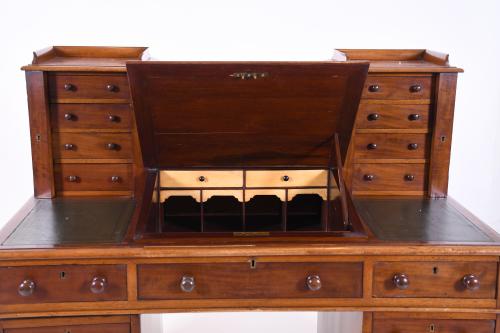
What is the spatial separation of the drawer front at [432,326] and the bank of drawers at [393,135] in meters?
0.68

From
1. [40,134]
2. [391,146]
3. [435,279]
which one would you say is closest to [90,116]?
[40,134]

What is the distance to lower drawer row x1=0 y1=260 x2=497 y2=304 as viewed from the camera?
2537 mm

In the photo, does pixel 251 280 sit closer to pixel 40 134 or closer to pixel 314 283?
pixel 314 283

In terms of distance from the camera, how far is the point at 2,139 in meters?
3.94

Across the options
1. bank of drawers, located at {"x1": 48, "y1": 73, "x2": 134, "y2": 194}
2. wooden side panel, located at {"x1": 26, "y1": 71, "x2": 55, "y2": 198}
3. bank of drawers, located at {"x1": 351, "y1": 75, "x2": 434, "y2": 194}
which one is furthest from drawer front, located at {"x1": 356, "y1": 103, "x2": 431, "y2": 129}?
wooden side panel, located at {"x1": 26, "y1": 71, "x2": 55, "y2": 198}

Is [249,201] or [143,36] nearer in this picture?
[249,201]

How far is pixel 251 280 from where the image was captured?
8.44 feet

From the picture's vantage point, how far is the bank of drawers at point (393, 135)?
303cm

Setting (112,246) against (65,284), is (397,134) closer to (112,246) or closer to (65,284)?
(112,246)

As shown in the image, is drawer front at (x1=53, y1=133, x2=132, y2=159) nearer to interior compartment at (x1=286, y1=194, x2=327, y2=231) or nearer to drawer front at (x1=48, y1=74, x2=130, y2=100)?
drawer front at (x1=48, y1=74, x2=130, y2=100)

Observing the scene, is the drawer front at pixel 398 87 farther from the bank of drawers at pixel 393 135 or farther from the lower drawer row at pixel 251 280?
the lower drawer row at pixel 251 280

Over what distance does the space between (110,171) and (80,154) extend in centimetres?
15

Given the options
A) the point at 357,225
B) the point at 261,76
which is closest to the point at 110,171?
the point at 261,76

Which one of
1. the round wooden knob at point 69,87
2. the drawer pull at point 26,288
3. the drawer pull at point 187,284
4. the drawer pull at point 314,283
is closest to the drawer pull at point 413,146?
the drawer pull at point 314,283
